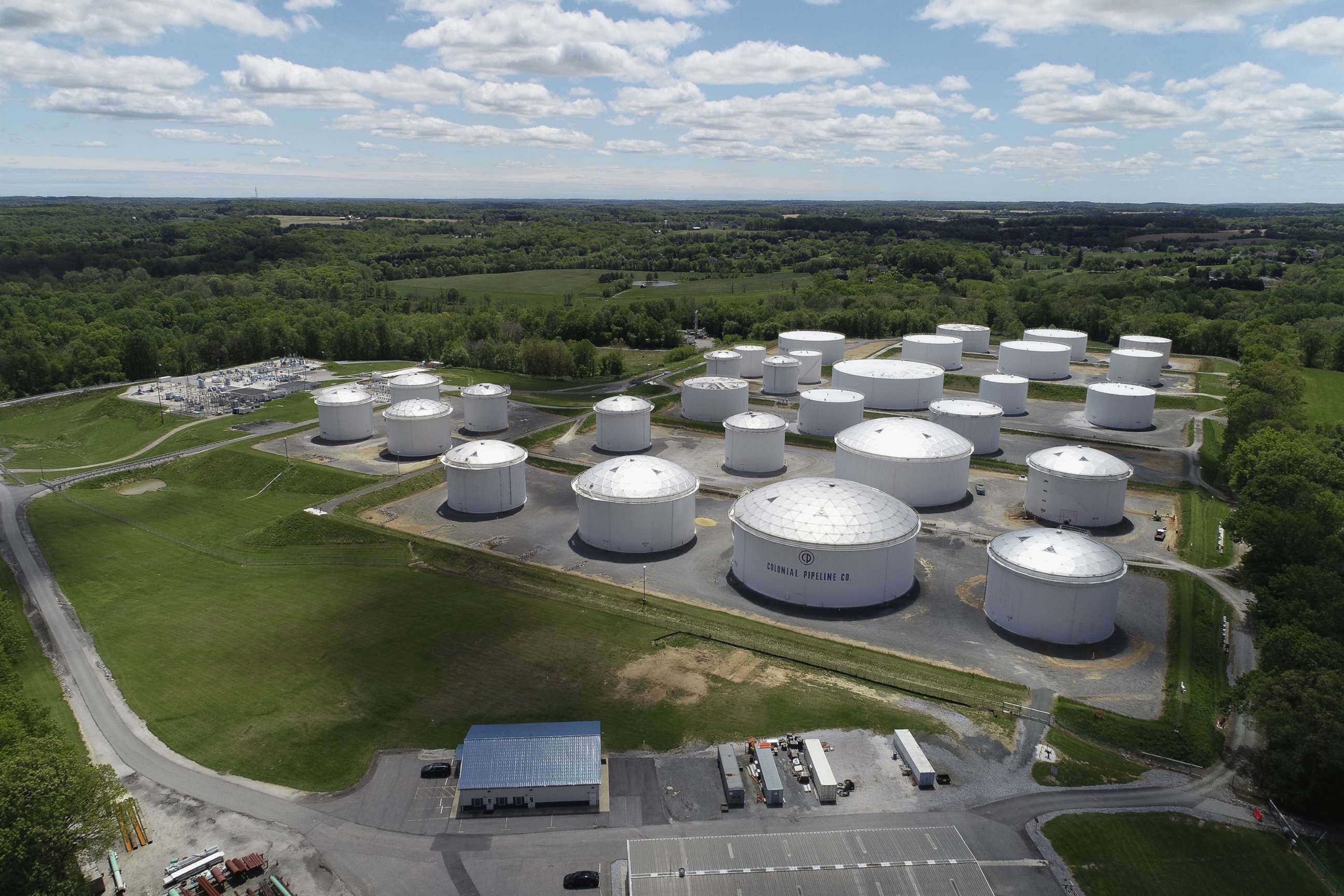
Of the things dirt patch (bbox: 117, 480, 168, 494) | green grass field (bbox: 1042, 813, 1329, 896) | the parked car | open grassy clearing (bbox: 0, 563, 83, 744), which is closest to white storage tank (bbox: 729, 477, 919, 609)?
green grass field (bbox: 1042, 813, 1329, 896)

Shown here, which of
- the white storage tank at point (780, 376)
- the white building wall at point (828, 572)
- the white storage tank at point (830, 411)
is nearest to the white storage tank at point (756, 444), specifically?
the white storage tank at point (830, 411)

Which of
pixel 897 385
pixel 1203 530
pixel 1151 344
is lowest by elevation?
pixel 1203 530

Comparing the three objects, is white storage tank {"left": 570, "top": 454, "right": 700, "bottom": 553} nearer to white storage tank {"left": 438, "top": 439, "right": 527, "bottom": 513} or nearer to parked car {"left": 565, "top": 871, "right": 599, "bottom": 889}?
white storage tank {"left": 438, "top": 439, "right": 527, "bottom": 513}

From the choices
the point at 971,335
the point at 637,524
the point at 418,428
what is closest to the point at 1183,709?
the point at 637,524

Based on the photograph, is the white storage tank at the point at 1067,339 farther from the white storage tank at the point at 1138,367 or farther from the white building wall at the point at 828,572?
the white building wall at the point at 828,572

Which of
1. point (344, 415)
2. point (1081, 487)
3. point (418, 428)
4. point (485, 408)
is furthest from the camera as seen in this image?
point (485, 408)

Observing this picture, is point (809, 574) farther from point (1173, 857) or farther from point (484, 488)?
point (484, 488)
